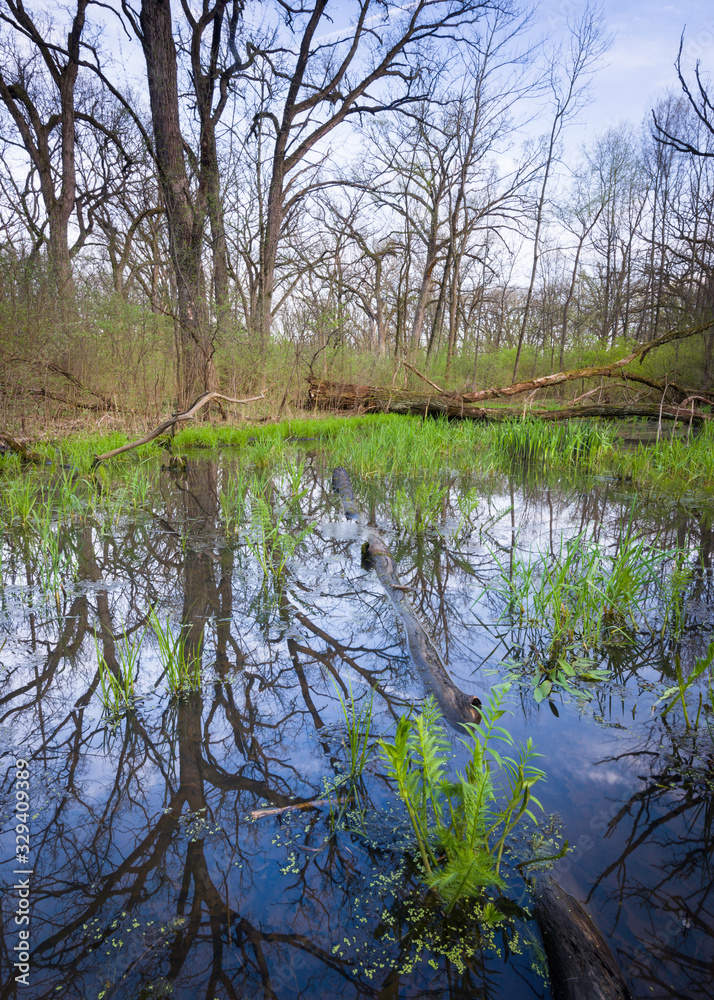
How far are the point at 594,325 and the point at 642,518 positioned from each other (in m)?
22.9

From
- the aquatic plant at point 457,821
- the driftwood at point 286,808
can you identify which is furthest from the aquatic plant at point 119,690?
the aquatic plant at point 457,821

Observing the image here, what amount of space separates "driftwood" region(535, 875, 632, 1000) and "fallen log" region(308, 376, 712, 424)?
7010mm

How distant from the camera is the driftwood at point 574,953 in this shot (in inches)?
33.4

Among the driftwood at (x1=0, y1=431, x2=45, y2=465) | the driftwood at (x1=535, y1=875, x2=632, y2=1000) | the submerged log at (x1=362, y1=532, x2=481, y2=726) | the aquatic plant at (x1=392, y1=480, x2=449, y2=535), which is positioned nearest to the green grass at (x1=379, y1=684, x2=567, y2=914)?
the driftwood at (x1=535, y1=875, x2=632, y2=1000)

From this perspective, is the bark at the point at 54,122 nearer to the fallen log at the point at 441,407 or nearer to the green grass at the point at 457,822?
the fallen log at the point at 441,407

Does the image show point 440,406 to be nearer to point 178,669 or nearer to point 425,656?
point 425,656

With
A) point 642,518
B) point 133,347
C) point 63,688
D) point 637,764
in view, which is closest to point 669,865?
point 637,764

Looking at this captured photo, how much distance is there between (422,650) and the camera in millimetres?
1916

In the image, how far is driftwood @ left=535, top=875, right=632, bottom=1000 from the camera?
0.85 m

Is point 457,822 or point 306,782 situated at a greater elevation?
point 457,822

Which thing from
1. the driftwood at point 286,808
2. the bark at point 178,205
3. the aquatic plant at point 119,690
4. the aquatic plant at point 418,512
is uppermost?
the bark at point 178,205

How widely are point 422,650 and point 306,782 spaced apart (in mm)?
686

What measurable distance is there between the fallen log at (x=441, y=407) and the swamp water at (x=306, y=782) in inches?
237

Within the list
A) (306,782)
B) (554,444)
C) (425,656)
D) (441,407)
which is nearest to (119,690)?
(306,782)
